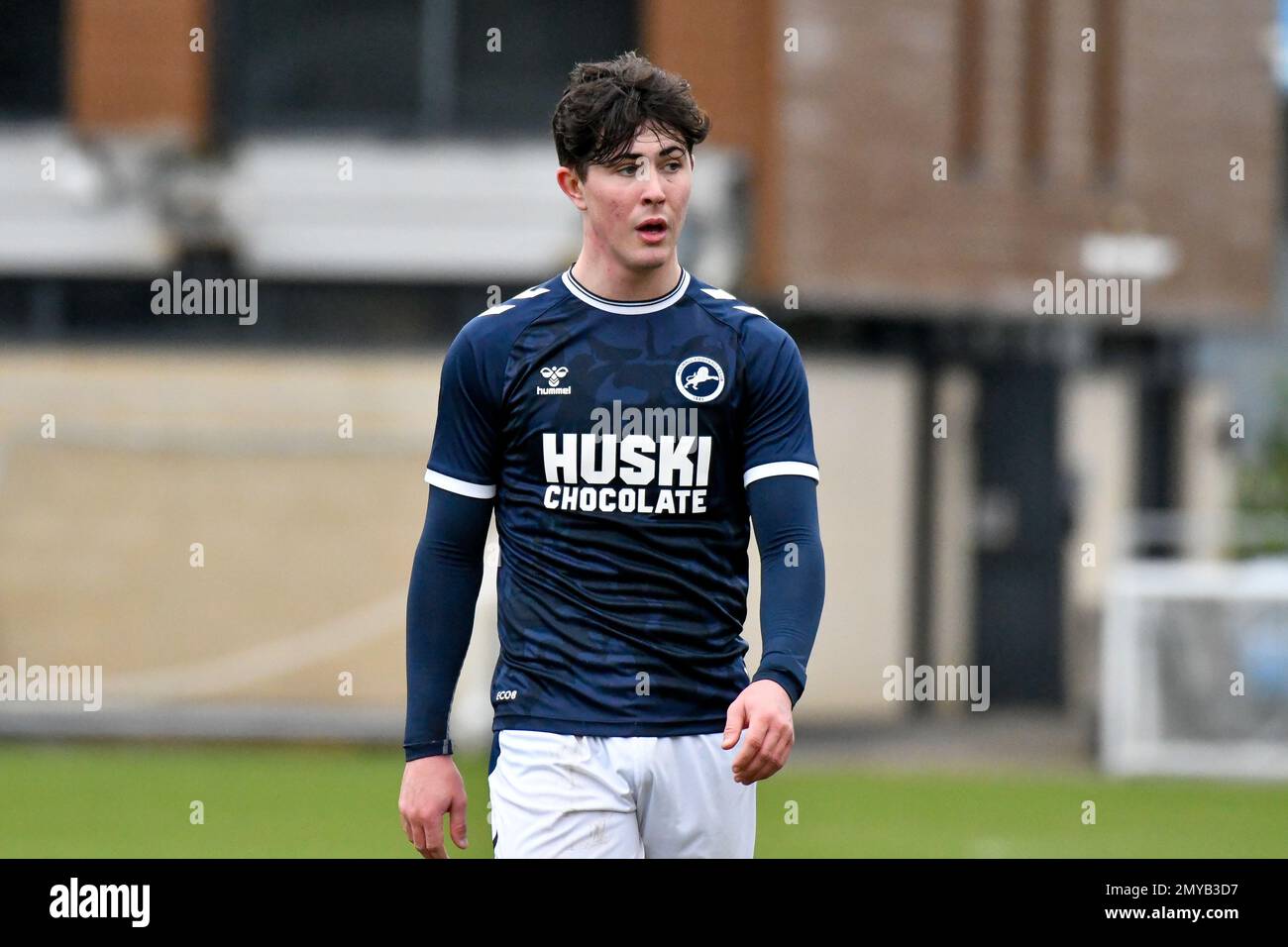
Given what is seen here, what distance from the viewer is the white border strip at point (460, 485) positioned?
14.6 feet

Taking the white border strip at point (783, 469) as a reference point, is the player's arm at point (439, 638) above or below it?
below

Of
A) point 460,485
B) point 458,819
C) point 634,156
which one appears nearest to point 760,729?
point 458,819

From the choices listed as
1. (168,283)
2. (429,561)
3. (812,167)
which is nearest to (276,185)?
(168,283)

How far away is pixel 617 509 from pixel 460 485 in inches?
14.1

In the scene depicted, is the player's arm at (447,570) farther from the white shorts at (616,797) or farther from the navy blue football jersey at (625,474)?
the white shorts at (616,797)

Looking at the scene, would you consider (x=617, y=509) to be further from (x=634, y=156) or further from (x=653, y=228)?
(x=634, y=156)

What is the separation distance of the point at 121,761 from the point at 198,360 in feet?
11.9

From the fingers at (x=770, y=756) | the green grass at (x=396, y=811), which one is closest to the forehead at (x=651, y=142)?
the fingers at (x=770, y=756)

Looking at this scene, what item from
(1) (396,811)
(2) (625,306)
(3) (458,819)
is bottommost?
(1) (396,811)

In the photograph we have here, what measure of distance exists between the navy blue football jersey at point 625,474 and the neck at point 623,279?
2 cm

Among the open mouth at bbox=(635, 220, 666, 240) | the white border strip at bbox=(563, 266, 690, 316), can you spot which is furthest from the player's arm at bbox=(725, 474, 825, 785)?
the open mouth at bbox=(635, 220, 666, 240)

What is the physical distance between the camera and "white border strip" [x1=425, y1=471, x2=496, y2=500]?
14.6 feet

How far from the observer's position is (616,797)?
4.38 meters

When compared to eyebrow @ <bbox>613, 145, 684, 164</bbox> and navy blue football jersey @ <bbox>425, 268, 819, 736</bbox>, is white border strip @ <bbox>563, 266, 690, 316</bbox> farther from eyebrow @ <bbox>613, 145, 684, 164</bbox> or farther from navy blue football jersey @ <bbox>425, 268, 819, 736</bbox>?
eyebrow @ <bbox>613, 145, 684, 164</bbox>
